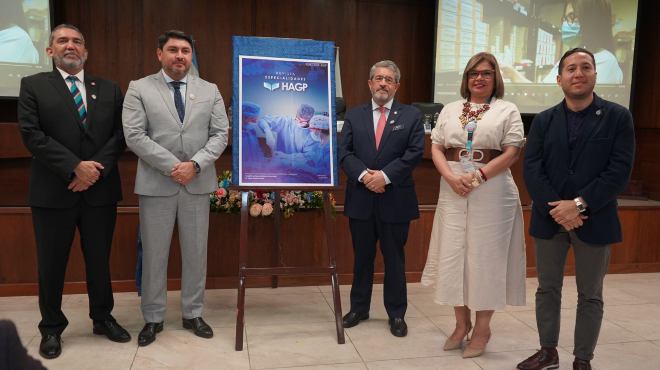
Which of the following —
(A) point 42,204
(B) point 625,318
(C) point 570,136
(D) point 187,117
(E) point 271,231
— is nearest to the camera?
(C) point 570,136

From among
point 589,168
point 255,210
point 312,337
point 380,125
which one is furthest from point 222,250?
point 589,168

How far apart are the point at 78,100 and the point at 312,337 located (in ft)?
6.04

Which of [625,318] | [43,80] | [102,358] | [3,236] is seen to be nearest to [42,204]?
[43,80]

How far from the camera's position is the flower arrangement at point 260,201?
151 inches

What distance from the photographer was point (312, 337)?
305cm

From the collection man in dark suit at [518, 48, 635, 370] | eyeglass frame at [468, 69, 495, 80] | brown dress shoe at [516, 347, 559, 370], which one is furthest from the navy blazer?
brown dress shoe at [516, 347, 559, 370]

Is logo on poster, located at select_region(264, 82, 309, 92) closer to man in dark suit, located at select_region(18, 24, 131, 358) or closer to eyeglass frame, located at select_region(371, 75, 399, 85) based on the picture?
eyeglass frame, located at select_region(371, 75, 399, 85)

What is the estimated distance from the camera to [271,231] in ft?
12.9

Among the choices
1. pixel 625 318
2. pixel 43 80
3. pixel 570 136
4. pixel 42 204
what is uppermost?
pixel 43 80

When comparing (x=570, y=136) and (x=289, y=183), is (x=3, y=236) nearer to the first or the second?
(x=289, y=183)

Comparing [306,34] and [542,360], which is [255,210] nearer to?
[542,360]

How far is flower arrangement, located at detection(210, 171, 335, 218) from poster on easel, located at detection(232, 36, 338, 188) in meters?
0.77

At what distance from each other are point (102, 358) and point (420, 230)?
247 cm

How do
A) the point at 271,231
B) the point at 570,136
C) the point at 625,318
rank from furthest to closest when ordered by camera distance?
the point at 271,231
the point at 625,318
the point at 570,136
